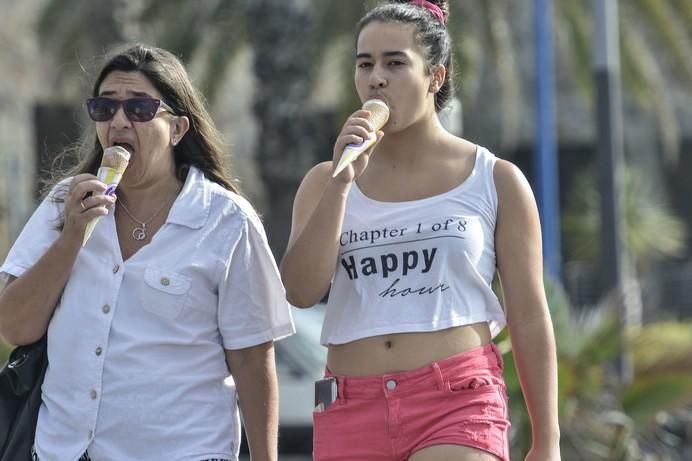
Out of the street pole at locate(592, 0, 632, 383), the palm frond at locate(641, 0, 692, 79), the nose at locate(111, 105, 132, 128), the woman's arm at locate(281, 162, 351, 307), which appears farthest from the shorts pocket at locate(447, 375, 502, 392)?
the palm frond at locate(641, 0, 692, 79)

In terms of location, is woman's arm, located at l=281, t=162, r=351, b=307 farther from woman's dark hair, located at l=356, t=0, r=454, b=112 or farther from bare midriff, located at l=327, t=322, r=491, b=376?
woman's dark hair, located at l=356, t=0, r=454, b=112

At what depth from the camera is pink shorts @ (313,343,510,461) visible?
3900 mm

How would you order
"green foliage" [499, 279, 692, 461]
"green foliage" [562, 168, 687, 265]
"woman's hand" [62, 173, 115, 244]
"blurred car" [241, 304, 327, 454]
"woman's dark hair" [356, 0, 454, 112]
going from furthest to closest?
"green foliage" [562, 168, 687, 265] < "blurred car" [241, 304, 327, 454] < "green foliage" [499, 279, 692, 461] < "woman's dark hair" [356, 0, 454, 112] < "woman's hand" [62, 173, 115, 244]

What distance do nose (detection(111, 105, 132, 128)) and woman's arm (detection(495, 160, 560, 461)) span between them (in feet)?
3.41

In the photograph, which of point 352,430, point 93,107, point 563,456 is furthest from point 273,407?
point 563,456

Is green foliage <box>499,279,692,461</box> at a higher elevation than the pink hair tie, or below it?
Answer: below

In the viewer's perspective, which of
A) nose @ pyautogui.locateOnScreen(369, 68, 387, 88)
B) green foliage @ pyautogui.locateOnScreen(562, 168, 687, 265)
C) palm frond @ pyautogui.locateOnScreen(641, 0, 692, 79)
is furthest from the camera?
green foliage @ pyautogui.locateOnScreen(562, 168, 687, 265)

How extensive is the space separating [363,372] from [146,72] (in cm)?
104

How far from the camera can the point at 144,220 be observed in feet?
13.6

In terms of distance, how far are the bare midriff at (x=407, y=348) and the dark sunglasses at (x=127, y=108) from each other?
852 millimetres

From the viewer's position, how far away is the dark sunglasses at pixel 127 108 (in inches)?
160

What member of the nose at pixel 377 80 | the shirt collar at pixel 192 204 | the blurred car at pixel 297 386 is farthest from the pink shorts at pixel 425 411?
the blurred car at pixel 297 386

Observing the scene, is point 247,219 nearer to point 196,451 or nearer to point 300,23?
point 196,451

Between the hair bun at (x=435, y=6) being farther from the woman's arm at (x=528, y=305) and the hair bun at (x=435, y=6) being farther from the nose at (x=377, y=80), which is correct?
the woman's arm at (x=528, y=305)
